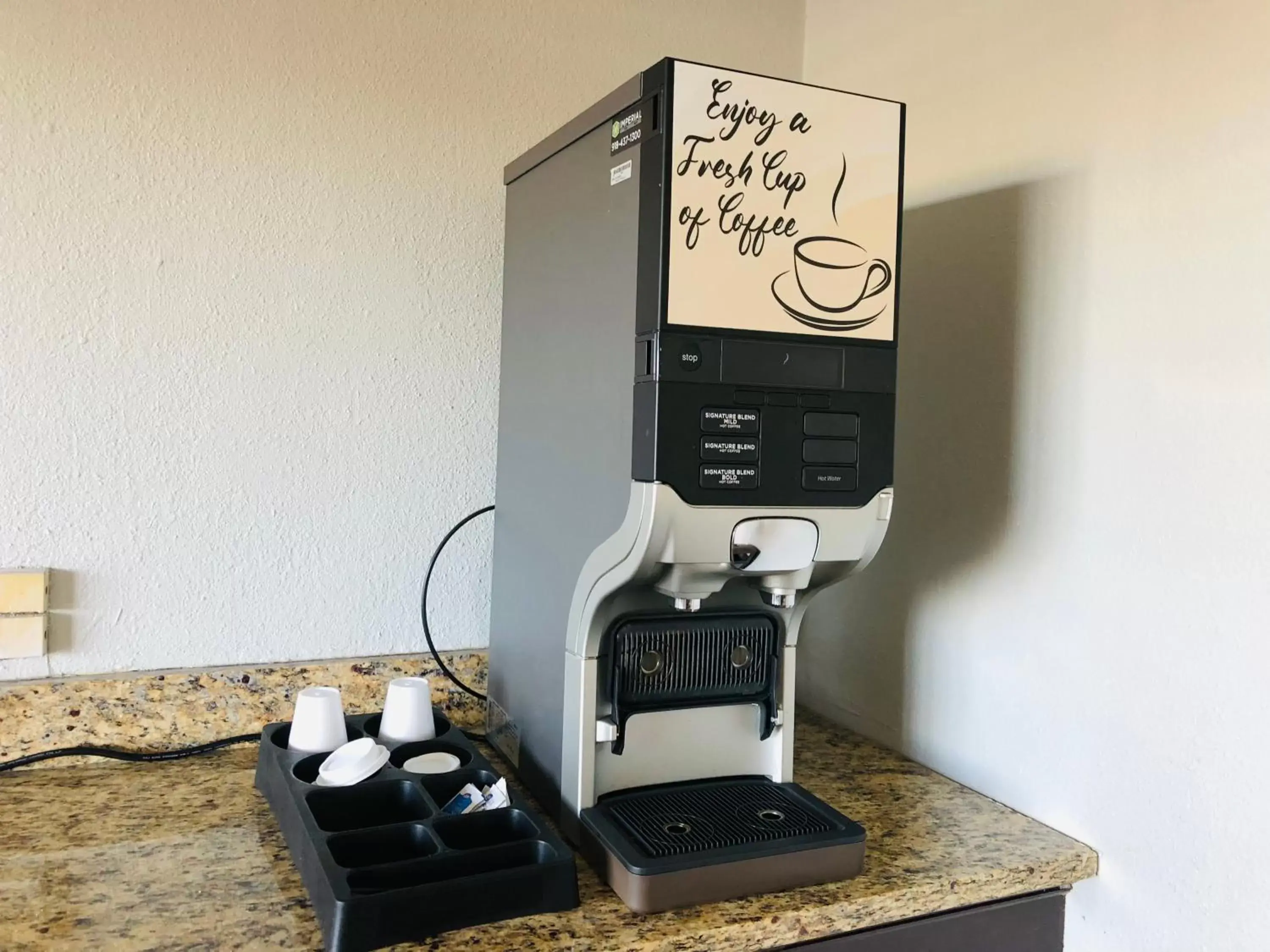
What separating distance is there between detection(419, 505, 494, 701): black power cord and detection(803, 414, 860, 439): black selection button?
52 cm

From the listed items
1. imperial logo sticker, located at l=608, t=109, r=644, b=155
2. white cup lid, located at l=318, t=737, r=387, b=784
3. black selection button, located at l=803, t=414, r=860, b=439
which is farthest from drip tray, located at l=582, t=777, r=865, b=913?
imperial logo sticker, located at l=608, t=109, r=644, b=155

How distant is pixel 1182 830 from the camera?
83cm

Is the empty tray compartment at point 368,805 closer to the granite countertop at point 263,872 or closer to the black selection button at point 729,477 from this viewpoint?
the granite countertop at point 263,872

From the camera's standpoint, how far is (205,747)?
109 cm

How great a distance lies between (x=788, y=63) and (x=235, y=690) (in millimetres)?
1125

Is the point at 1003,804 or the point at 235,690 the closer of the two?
the point at 1003,804

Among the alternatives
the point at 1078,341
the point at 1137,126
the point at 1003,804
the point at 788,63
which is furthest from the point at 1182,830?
the point at 788,63

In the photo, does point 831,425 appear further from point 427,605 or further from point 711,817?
point 427,605

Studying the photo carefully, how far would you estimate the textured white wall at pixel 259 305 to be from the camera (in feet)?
3.40

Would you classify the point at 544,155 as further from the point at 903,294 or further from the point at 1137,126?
the point at 1137,126

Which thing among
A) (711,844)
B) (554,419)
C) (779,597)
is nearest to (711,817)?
(711,844)

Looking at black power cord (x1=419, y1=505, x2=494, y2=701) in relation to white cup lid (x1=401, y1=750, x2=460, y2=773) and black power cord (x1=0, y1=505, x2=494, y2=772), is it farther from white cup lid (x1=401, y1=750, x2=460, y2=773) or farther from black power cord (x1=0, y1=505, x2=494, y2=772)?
white cup lid (x1=401, y1=750, x2=460, y2=773)

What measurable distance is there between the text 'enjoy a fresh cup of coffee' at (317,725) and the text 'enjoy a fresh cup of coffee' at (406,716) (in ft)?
0.16

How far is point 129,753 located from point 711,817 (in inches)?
25.6
